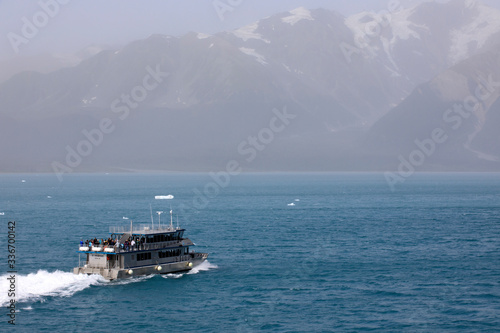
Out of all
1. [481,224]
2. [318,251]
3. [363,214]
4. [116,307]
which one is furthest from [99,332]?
[363,214]

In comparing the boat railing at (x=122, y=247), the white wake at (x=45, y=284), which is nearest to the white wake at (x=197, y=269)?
the boat railing at (x=122, y=247)

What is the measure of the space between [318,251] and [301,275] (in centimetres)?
1866

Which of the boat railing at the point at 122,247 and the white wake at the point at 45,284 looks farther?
the boat railing at the point at 122,247

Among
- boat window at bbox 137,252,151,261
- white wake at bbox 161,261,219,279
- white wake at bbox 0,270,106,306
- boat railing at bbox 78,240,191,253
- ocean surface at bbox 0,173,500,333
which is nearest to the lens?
ocean surface at bbox 0,173,500,333

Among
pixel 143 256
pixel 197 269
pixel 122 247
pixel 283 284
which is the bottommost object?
pixel 283 284

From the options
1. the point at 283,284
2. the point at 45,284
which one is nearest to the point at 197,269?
the point at 283,284

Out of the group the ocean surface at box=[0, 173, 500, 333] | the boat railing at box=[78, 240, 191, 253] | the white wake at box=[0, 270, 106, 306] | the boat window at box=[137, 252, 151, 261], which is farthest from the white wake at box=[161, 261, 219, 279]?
the white wake at box=[0, 270, 106, 306]

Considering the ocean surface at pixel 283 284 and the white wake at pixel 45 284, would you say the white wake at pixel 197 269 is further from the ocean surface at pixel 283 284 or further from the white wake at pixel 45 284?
the white wake at pixel 45 284

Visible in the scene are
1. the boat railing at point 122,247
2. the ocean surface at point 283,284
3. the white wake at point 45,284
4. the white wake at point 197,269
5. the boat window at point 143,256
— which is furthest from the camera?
the white wake at point 197,269

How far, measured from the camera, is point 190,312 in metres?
70.4

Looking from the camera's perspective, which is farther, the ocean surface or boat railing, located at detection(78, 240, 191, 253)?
boat railing, located at detection(78, 240, 191, 253)

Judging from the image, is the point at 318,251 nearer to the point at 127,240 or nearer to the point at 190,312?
the point at 127,240

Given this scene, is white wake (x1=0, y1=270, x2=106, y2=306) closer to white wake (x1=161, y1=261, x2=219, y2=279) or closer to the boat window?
the boat window

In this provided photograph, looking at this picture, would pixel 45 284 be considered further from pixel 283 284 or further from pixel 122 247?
pixel 283 284
